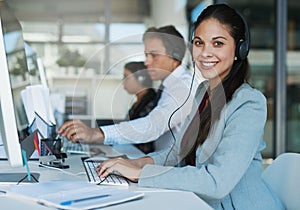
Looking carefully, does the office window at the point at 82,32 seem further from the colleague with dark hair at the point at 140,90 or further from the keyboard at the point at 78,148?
the keyboard at the point at 78,148

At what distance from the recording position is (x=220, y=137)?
1.47 m

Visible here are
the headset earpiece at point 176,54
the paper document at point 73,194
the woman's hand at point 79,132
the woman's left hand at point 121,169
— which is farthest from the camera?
the headset earpiece at point 176,54

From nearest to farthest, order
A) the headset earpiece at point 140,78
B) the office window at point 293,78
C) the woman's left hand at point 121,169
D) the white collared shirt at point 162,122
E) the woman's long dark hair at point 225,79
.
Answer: the woman's left hand at point 121,169 → the woman's long dark hair at point 225,79 → the white collared shirt at point 162,122 → the headset earpiece at point 140,78 → the office window at point 293,78

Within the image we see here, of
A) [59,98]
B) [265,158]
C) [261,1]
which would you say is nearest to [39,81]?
[59,98]

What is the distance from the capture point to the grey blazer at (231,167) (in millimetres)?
1308

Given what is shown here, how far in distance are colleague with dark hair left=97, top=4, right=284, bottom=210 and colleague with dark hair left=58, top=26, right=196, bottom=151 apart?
0.23m

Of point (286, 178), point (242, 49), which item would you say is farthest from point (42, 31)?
point (286, 178)

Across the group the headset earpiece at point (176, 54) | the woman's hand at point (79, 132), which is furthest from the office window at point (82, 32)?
the woman's hand at point (79, 132)

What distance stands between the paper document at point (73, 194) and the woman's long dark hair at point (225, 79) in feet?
1.35

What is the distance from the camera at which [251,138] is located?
4.50 ft

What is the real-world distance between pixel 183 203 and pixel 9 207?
0.43 metres

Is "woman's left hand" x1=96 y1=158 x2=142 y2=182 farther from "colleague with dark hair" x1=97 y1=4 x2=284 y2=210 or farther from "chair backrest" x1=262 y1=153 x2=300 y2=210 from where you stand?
"chair backrest" x1=262 y1=153 x2=300 y2=210

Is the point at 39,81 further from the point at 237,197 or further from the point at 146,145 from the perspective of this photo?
the point at 237,197

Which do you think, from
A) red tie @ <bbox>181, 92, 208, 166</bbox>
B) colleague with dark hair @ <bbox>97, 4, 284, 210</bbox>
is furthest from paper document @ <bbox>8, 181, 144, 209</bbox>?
red tie @ <bbox>181, 92, 208, 166</bbox>
